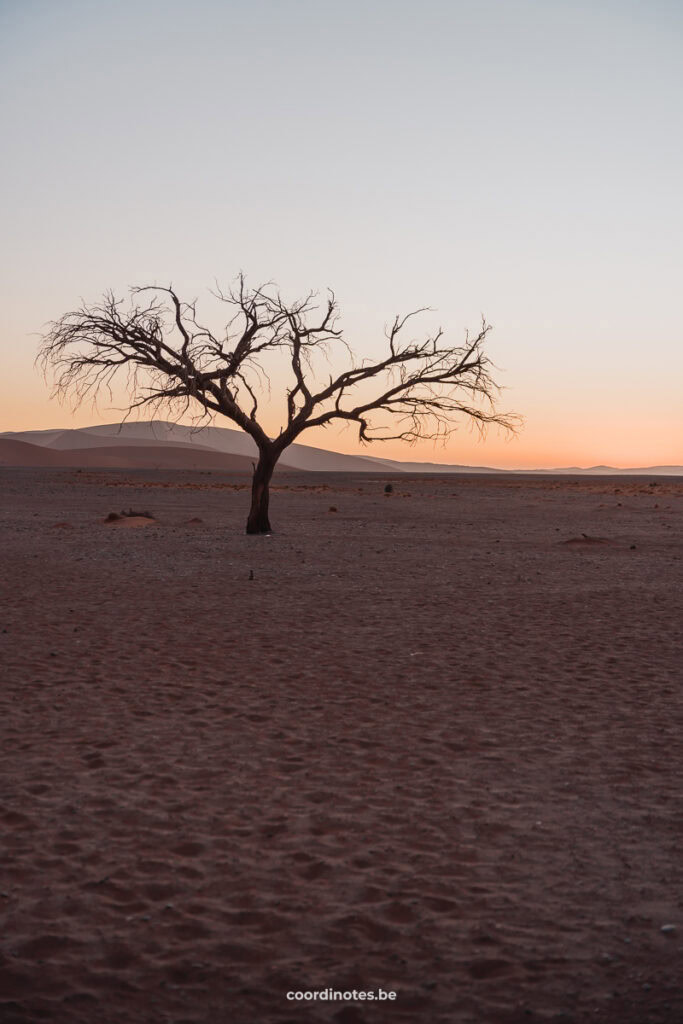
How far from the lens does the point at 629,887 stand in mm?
4633

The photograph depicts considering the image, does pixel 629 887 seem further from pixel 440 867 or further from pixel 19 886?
pixel 19 886

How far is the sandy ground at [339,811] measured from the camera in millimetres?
3795

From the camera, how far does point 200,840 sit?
16.8 ft

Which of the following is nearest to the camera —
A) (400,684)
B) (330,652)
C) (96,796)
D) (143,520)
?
(96,796)

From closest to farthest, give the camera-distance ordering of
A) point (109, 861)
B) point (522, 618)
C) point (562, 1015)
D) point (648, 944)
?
point (562, 1015), point (648, 944), point (109, 861), point (522, 618)

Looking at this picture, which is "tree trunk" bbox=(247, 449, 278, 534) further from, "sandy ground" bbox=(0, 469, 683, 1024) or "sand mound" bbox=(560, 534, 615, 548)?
"sandy ground" bbox=(0, 469, 683, 1024)

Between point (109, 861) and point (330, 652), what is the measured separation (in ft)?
17.7

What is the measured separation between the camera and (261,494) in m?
25.0

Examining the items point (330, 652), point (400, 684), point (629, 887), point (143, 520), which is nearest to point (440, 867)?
point (629, 887)

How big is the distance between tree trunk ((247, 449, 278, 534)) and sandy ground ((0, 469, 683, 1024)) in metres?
11.5

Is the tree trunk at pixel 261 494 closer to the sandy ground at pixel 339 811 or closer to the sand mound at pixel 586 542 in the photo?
the sand mound at pixel 586 542

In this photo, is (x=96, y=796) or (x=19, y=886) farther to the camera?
(x=96, y=796)

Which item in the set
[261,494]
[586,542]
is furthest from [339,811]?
[261,494]

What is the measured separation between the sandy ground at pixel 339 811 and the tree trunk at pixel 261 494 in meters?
11.5
